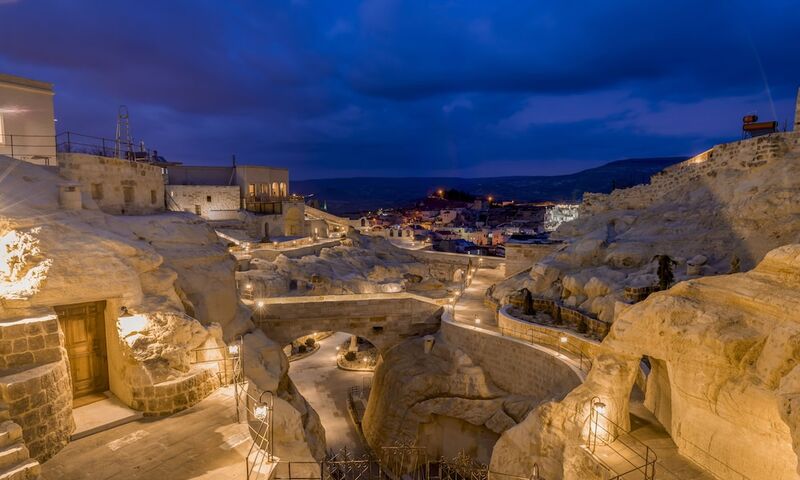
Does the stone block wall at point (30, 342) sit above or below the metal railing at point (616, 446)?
above

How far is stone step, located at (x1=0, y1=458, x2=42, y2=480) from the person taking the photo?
651cm

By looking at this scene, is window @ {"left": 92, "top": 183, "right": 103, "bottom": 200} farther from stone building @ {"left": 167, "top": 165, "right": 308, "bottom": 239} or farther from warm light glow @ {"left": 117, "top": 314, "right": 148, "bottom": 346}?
stone building @ {"left": 167, "top": 165, "right": 308, "bottom": 239}

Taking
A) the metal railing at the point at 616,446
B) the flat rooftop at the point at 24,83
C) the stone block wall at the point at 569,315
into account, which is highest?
the flat rooftop at the point at 24,83

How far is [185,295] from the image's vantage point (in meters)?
14.7

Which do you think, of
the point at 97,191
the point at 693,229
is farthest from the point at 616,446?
the point at 97,191

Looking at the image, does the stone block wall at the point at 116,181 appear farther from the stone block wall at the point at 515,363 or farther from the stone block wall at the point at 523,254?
the stone block wall at the point at 523,254

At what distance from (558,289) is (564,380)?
714 centimetres

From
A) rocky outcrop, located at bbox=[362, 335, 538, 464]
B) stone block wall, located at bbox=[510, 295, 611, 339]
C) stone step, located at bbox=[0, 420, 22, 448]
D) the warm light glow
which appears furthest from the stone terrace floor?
stone block wall, located at bbox=[510, 295, 611, 339]

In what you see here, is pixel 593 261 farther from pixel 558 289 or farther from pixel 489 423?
pixel 489 423

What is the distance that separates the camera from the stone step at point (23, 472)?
6.51 meters

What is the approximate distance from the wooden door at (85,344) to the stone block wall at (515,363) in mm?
13629

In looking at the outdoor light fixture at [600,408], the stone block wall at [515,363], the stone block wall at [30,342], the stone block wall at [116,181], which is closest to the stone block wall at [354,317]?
the stone block wall at [515,363]

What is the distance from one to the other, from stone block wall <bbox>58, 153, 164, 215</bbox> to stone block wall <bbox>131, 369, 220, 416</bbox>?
9.40 meters

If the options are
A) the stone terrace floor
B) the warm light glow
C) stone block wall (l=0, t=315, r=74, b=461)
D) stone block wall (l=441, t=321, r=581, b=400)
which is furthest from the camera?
stone block wall (l=441, t=321, r=581, b=400)
